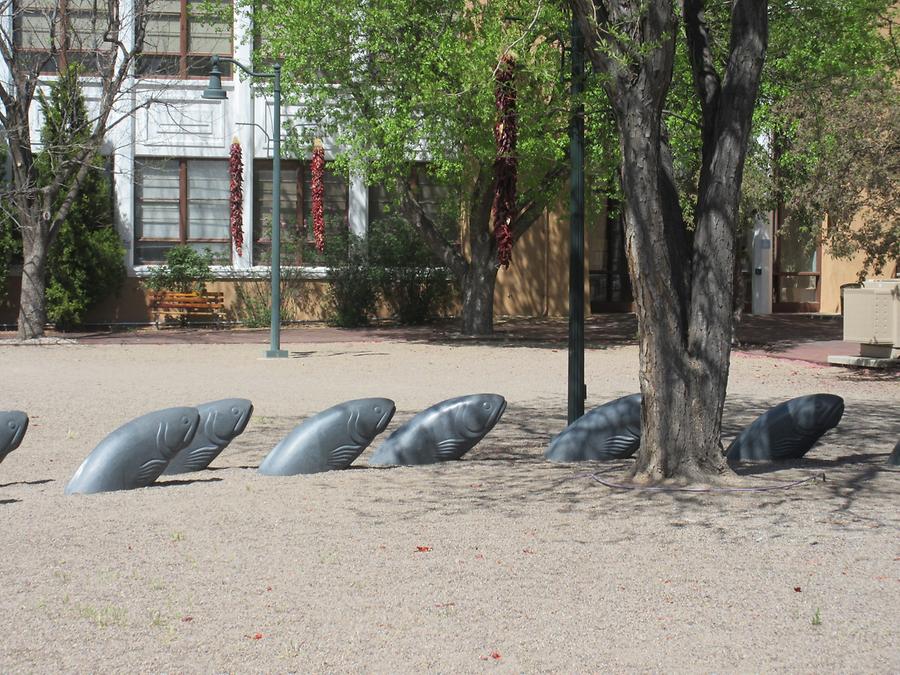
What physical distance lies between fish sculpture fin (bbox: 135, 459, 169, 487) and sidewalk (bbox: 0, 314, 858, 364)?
1483 cm

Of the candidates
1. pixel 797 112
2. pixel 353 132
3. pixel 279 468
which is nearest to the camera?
pixel 279 468

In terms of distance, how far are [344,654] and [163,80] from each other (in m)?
25.6

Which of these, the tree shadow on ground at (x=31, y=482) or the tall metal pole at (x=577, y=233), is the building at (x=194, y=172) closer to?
the tall metal pole at (x=577, y=233)

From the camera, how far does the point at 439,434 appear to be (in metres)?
10.2

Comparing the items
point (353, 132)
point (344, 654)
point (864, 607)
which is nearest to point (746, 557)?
point (864, 607)

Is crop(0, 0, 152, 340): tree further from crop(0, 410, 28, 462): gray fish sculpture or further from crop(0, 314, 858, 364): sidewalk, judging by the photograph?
crop(0, 410, 28, 462): gray fish sculpture

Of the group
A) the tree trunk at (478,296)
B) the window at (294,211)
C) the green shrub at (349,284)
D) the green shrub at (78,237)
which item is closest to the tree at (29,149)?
the green shrub at (78,237)

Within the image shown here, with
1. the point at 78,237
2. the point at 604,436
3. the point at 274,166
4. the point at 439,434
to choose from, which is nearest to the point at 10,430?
the point at 439,434

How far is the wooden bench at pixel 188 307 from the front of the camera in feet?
91.7

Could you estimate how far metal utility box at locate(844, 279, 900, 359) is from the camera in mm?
18859

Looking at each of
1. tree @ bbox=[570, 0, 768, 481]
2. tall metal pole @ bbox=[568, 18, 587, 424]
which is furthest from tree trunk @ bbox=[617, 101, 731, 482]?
tall metal pole @ bbox=[568, 18, 587, 424]

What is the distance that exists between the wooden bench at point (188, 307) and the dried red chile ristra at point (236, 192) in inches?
56.5

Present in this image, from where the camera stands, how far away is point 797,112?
765 inches

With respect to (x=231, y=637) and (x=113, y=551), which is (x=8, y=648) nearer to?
(x=231, y=637)
